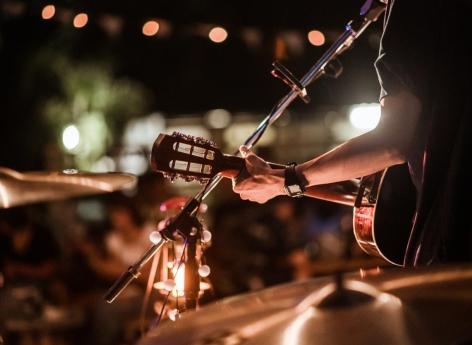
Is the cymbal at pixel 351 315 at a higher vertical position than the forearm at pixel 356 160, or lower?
lower

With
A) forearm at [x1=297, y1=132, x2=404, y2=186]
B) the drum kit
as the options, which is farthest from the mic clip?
the drum kit

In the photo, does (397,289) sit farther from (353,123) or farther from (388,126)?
(353,123)

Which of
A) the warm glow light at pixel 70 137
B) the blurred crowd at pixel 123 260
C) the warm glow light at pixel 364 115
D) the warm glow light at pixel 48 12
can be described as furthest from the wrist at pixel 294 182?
the warm glow light at pixel 70 137

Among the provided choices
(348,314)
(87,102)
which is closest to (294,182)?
(348,314)

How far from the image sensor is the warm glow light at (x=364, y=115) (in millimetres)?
13125

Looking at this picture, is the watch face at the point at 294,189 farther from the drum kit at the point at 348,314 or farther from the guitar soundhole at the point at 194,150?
the drum kit at the point at 348,314

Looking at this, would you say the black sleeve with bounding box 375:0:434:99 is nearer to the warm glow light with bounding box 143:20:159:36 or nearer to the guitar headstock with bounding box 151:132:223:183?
the guitar headstock with bounding box 151:132:223:183

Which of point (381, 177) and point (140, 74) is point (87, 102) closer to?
point (140, 74)

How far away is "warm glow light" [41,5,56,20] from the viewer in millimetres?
5312

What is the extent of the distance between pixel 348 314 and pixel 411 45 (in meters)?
0.91

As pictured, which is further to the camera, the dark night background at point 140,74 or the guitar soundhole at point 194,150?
the dark night background at point 140,74

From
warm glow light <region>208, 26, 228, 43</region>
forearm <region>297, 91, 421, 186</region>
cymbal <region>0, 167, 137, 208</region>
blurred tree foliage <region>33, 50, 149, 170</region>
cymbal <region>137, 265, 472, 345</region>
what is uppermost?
blurred tree foliage <region>33, 50, 149, 170</region>

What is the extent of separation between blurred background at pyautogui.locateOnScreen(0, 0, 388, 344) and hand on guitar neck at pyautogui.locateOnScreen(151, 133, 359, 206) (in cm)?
29

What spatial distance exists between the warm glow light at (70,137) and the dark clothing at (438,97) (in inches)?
467
